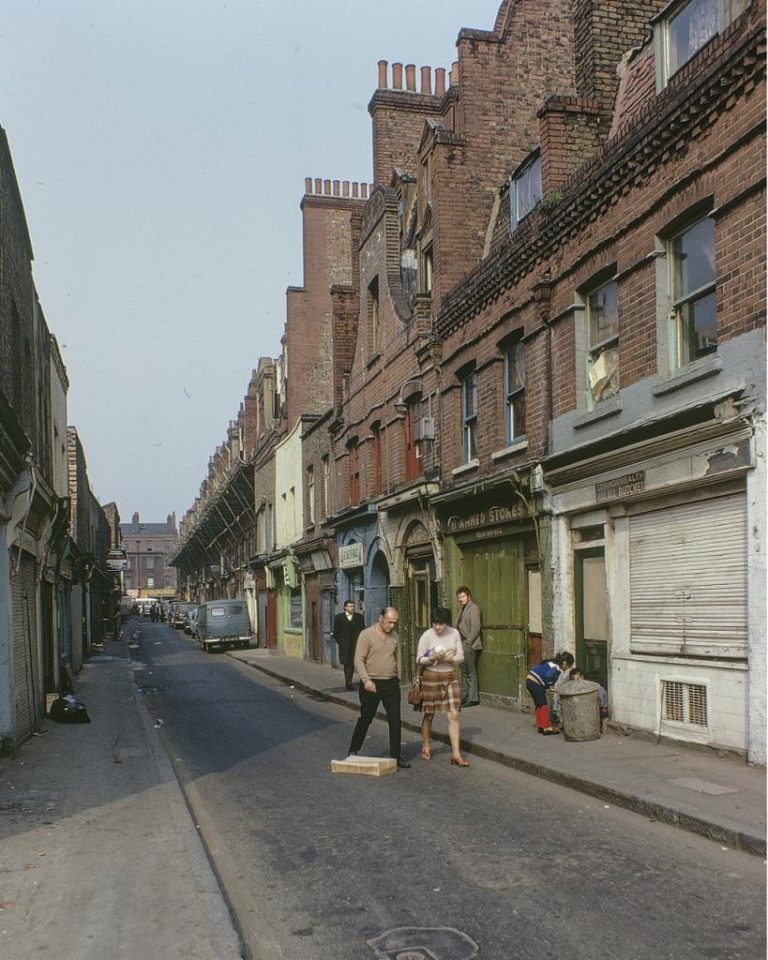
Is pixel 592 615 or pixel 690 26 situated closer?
pixel 690 26

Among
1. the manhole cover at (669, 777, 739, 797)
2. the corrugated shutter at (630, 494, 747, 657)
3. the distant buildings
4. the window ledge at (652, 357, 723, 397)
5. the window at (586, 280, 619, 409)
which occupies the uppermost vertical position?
the window at (586, 280, 619, 409)

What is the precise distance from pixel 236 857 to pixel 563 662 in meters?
6.73

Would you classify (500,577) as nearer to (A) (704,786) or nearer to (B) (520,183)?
(B) (520,183)

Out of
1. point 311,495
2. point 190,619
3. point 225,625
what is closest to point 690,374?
point 311,495

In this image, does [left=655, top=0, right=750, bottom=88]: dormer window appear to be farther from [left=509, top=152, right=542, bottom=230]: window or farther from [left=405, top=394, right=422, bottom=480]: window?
[left=405, top=394, right=422, bottom=480]: window

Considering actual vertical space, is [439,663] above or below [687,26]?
below

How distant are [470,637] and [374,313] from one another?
11446 mm

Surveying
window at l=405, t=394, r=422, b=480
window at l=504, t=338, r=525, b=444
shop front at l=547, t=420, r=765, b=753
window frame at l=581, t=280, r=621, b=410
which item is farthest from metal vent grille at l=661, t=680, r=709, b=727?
window at l=405, t=394, r=422, b=480

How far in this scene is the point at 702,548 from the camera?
11164mm

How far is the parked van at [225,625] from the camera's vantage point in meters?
42.2

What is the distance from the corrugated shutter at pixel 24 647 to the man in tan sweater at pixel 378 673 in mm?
4441

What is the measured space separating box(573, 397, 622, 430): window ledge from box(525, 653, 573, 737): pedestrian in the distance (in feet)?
10.3

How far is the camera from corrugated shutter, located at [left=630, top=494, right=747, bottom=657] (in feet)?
34.5

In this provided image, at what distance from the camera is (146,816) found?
8.81 metres
